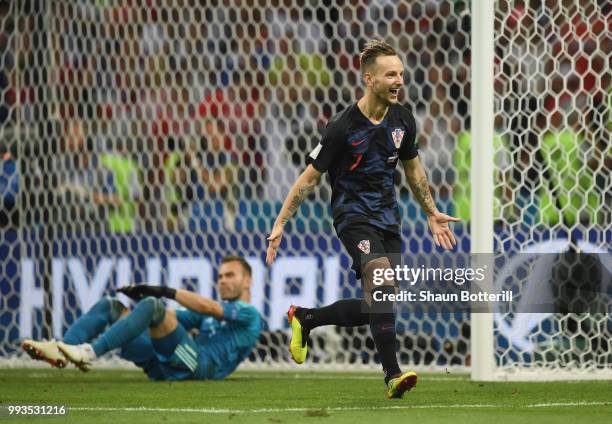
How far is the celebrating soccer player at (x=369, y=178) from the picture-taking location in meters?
5.29

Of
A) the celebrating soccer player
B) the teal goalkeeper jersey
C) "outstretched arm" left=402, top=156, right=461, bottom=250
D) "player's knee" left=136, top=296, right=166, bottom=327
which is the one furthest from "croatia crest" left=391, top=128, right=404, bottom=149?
the teal goalkeeper jersey

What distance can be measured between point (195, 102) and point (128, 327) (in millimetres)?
2820

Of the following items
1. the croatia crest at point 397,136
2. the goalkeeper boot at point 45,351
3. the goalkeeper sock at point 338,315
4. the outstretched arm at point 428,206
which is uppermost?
the croatia crest at point 397,136

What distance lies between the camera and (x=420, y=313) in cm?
848

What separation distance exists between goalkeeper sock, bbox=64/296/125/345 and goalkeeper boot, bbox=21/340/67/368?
379mm

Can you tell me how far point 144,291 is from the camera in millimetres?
6848

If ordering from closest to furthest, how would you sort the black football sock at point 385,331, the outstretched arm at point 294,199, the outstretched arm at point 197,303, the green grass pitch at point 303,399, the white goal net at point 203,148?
the green grass pitch at point 303,399 < the black football sock at point 385,331 < the outstretched arm at point 294,199 < the outstretched arm at point 197,303 < the white goal net at point 203,148

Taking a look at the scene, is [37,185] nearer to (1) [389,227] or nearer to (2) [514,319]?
(2) [514,319]

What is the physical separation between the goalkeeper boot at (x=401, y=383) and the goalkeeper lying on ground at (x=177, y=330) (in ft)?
6.86

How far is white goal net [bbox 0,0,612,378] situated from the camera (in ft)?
28.3

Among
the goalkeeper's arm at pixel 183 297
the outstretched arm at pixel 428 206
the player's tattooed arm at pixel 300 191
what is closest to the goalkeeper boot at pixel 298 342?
the player's tattooed arm at pixel 300 191

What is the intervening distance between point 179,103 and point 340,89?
1.24m

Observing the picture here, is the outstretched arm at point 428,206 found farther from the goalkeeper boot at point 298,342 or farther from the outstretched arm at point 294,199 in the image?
the goalkeeper boot at point 298,342

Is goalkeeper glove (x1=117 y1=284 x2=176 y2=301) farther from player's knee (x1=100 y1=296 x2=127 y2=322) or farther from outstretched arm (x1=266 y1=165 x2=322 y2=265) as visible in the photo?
outstretched arm (x1=266 y1=165 x2=322 y2=265)
